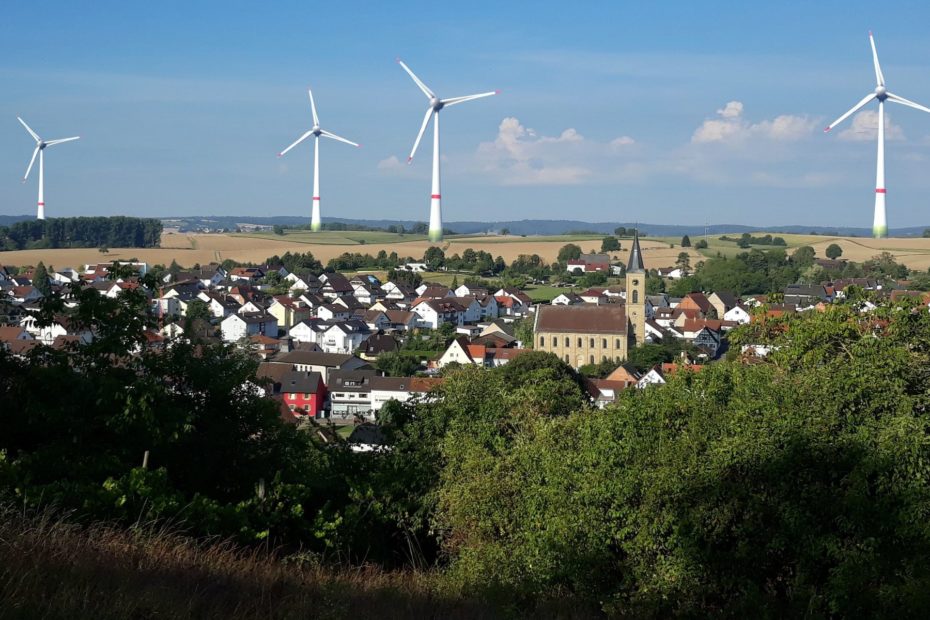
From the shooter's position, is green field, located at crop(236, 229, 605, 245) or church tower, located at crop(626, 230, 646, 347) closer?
church tower, located at crop(626, 230, 646, 347)

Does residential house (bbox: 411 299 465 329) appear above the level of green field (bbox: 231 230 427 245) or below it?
below

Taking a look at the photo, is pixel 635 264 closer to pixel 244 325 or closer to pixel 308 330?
pixel 308 330

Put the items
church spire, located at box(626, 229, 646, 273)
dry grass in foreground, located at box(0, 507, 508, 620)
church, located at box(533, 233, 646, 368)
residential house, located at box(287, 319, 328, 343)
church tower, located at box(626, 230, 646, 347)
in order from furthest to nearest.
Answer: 1. residential house, located at box(287, 319, 328, 343)
2. church spire, located at box(626, 229, 646, 273)
3. church tower, located at box(626, 230, 646, 347)
4. church, located at box(533, 233, 646, 368)
5. dry grass in foreground, located at box(0, 507, 508, 620)

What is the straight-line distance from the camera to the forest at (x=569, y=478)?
9.90 metres

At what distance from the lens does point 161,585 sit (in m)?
6.74

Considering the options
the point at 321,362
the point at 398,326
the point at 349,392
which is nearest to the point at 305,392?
the point at 349,392

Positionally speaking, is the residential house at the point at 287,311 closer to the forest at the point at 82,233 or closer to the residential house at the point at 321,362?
the residential house at the point at 321,362

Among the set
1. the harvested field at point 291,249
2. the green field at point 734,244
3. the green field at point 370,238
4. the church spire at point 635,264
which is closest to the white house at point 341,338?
the church spire at point 635,264

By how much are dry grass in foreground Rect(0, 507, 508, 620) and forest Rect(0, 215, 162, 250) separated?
12940 centimetres

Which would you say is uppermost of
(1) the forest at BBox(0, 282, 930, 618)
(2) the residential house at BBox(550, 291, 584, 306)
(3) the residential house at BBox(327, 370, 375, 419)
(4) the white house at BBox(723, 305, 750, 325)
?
(1) the forest at BBox(0, 282, 930, 618)

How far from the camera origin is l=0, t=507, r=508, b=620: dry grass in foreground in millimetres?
6094

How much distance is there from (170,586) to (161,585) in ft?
0.48

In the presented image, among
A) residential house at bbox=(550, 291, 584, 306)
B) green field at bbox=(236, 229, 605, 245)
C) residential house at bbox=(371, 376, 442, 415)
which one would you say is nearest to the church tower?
residential house at bbox=(550, 291, 584, 306)

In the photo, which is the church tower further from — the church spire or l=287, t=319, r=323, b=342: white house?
l=287, t=319, r=323, b=342: white house
